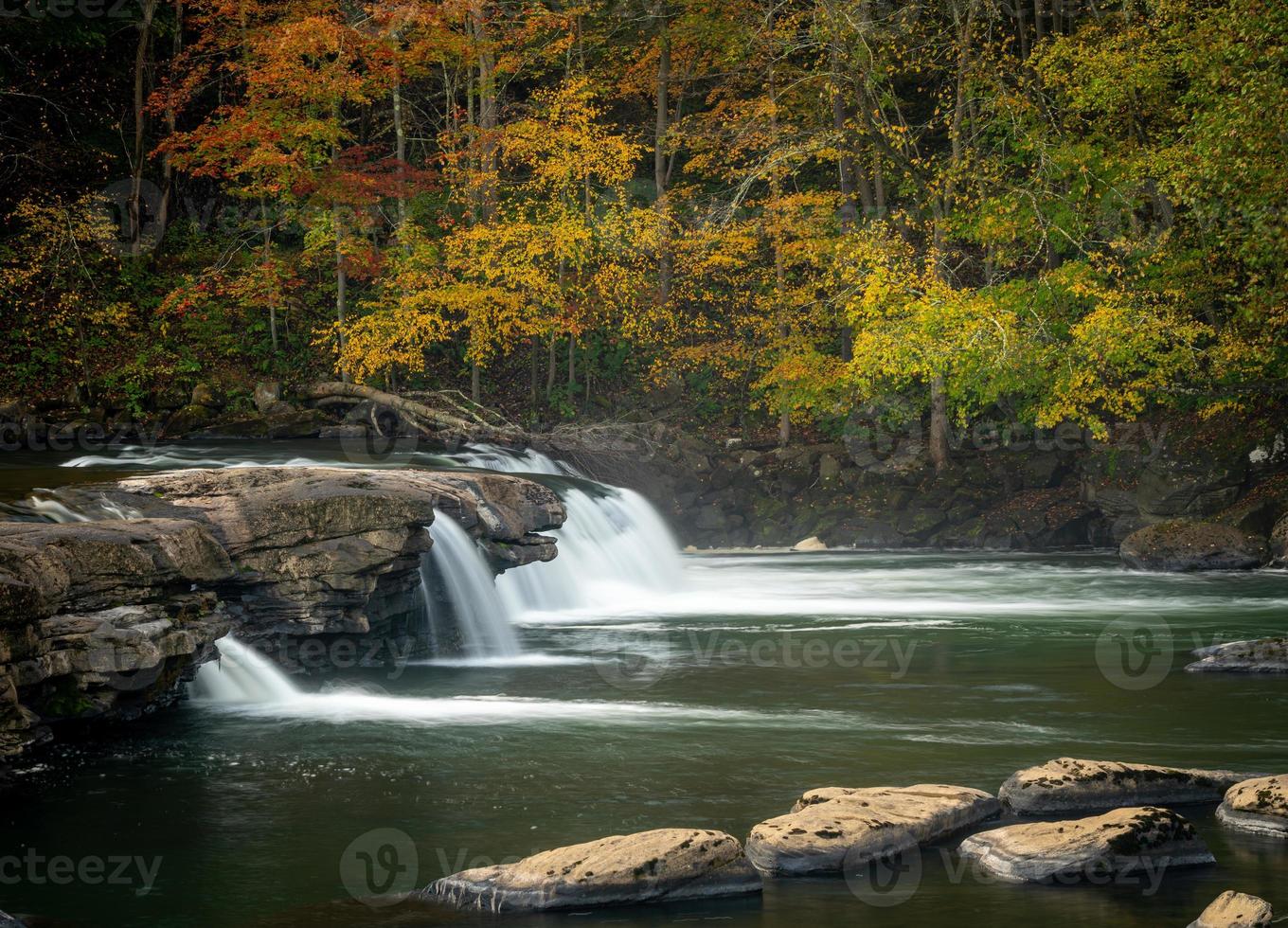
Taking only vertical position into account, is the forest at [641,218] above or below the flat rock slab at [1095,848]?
above

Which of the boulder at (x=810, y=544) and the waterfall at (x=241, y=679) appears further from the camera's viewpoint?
the boulder at (x=810, y=544)

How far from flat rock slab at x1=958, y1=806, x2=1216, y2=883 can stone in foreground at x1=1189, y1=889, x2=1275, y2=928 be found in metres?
0.70

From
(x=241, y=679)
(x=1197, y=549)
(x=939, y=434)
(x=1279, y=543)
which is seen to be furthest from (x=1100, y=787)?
(x=939, y=434)

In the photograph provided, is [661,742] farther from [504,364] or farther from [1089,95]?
[504,364]

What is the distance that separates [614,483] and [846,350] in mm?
5906

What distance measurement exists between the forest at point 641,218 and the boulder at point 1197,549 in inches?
86.7

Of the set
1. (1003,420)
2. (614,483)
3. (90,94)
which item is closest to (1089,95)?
(1003,420)

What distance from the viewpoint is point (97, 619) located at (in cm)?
956

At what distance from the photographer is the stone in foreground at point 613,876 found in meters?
6.44

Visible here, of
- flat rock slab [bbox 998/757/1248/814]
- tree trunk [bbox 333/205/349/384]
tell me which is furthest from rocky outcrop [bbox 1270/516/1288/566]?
tree trunk [bbox 333/205/349/384]
